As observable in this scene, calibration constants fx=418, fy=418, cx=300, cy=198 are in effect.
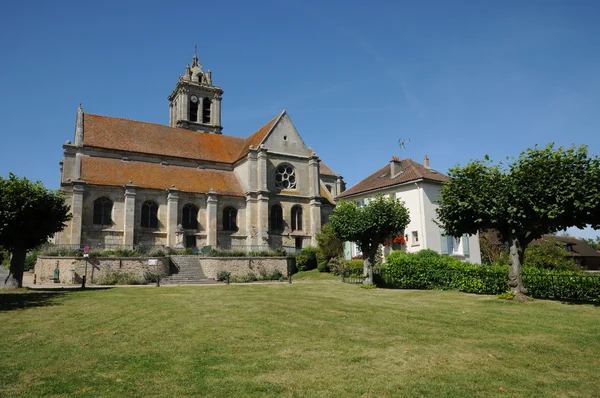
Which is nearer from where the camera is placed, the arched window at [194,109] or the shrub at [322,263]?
the shrub at [322,263]

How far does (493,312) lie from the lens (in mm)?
12836

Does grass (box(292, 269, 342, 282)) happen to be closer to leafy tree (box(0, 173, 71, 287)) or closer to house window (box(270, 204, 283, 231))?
→ house window (box(270, 204, 283, 231))

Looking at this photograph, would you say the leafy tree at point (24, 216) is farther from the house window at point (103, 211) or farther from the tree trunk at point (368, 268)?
the tree trunk at point (368, 268)

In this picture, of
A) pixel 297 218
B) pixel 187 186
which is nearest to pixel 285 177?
pixel 297 218

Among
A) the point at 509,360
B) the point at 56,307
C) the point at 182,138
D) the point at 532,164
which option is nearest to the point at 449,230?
the point at 532,164

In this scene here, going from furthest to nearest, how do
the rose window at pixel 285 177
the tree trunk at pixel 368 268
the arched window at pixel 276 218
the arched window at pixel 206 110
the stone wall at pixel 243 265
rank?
the arched window at pixel 206 110 < the rose window at pixel 285 177 < the arched window at pixel 276 218 < the stone wall at pixel 243 265 < the tree trunk at pixel 368 268

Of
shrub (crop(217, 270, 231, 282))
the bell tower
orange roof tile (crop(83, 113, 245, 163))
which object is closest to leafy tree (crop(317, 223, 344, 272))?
shrub (crop(217, 270, 231, 282))

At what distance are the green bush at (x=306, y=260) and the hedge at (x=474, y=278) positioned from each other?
1104 centimetres

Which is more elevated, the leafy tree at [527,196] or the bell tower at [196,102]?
the bell tower at [196,102]

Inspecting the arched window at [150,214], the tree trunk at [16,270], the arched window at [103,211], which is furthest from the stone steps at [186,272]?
the tree trunk at [16,270]

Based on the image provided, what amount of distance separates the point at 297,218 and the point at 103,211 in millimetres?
16221

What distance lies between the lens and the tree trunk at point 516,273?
15.5m

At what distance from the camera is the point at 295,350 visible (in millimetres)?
7988

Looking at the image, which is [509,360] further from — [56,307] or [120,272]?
[120,272]
